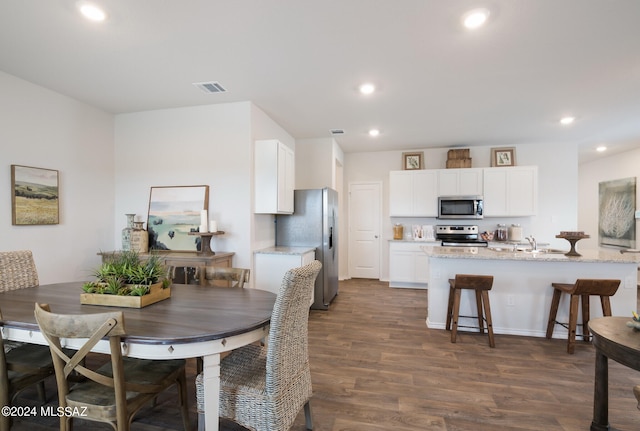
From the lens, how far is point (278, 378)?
141 centimetres

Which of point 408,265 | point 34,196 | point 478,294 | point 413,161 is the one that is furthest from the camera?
point 413,161

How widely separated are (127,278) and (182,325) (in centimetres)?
72

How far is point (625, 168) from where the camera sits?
5762mm

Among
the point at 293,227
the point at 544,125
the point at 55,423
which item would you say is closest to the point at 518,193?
the point at 544,125

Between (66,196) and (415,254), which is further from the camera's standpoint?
(415,254)

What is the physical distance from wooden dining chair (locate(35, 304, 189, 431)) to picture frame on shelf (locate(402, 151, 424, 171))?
532 centimetres

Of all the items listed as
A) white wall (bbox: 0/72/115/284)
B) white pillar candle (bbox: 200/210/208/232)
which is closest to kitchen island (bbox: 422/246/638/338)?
white pillar candle (bbox: 200/210/208/232)

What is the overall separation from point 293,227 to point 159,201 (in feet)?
5.87

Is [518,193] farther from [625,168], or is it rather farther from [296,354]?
[296,354]

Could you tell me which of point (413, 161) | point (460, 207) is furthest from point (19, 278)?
point (460, 207)

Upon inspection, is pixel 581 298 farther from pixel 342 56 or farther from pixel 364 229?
pixel 364 229

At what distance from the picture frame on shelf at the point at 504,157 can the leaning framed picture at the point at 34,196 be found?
261 inches

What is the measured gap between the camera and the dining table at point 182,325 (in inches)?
51.8

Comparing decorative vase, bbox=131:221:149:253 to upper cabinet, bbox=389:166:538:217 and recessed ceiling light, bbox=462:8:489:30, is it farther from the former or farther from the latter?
upper cabinet, bbox=389:166:538:217
